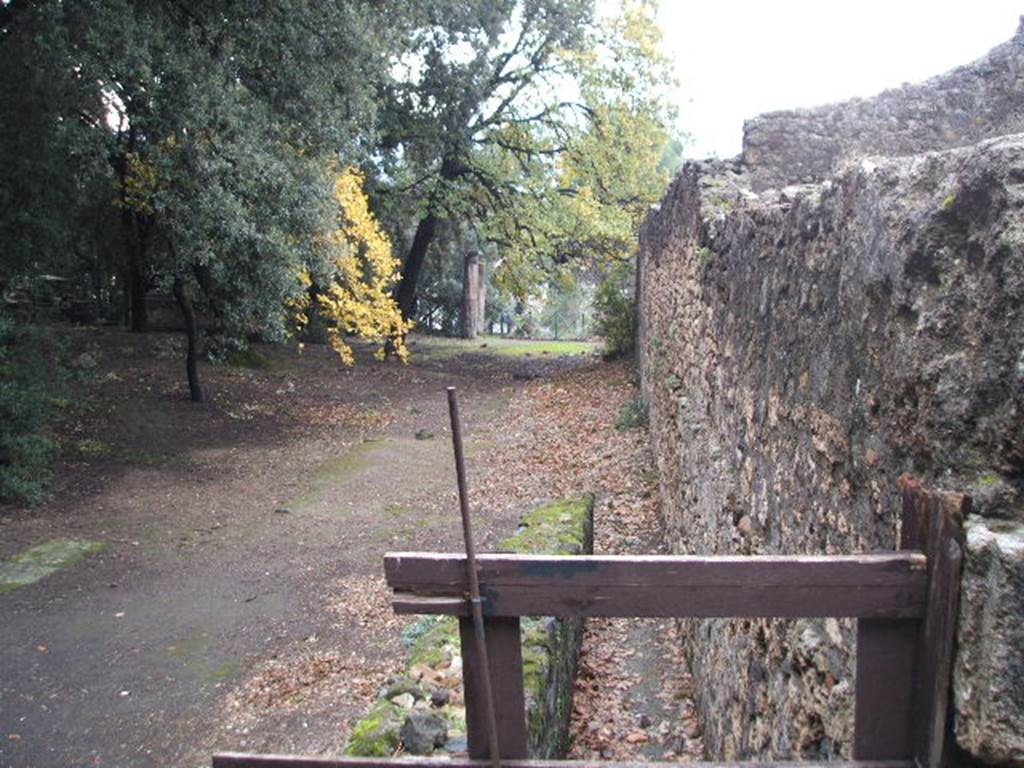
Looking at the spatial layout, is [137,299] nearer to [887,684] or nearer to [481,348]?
[481,348]

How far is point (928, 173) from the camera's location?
2229 mm

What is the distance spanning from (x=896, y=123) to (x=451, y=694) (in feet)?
23.5

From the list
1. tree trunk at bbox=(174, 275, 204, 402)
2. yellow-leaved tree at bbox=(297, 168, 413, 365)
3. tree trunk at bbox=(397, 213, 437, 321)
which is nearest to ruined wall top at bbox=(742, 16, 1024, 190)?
yellow-leaved tree at bbox=(297, 168, 413, 365)

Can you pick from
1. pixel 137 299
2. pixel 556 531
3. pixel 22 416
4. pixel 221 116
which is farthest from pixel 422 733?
pixel 137 299

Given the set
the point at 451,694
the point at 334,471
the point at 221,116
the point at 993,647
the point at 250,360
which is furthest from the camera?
the point at 250,360

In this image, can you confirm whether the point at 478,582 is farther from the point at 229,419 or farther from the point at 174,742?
the point at 229,419

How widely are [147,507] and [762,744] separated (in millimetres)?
9245

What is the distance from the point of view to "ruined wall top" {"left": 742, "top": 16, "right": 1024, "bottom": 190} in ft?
25.0

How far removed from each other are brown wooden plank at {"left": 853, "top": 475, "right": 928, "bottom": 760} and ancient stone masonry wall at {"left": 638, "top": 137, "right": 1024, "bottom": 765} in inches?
5.8

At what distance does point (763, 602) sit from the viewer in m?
1.96

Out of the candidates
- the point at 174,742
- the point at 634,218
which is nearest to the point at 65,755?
the point at 174,742

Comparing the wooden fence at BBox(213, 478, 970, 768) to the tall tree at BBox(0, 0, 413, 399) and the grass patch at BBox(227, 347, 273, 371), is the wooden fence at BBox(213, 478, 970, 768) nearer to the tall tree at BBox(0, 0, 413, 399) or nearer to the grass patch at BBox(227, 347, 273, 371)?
the tall tree at BBox(0, 0, 413, 399)

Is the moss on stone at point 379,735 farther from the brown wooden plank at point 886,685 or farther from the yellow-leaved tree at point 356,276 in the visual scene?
the yellow-leaved tree at point 356,276

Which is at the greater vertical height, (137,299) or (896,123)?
(896,123)
